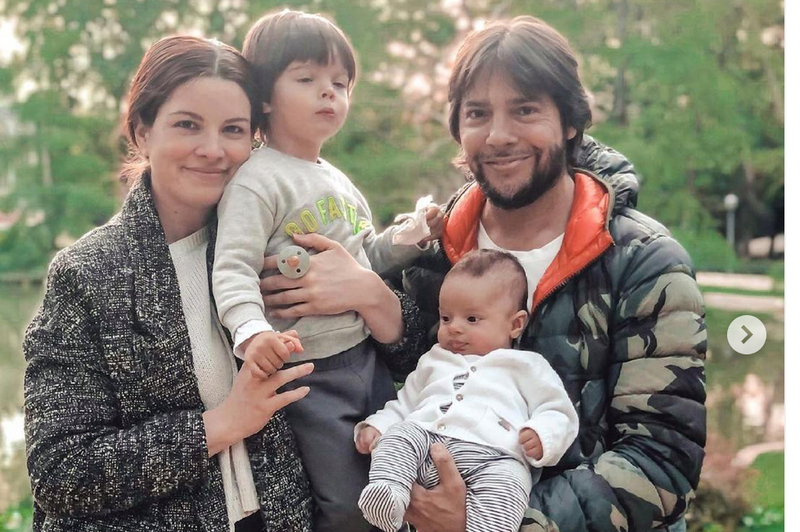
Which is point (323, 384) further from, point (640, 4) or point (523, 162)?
point (640, 4)

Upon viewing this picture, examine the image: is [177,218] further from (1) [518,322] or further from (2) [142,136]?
(1) [518,322]

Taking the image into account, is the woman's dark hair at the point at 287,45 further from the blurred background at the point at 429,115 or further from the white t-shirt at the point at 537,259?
the blurred background at the point at 429,115

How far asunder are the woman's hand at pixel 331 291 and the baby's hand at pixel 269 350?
8.2 inches

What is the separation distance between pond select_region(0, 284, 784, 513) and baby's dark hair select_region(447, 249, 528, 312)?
4249 millimetres

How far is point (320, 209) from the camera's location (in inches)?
79.6

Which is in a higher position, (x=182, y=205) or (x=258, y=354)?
(x=182, y=205)

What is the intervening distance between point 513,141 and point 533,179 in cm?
11

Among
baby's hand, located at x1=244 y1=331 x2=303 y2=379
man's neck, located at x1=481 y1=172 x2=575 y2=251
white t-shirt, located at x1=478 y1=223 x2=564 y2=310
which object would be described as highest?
man's neck, located at x1=481 y1=172 x2=575 y2=251

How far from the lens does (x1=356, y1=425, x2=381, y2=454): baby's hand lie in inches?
74.6

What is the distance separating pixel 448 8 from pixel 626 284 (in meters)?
5.61

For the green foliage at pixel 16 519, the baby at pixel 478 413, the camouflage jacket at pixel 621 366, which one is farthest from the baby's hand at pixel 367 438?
the green foliage at pixel 16 519

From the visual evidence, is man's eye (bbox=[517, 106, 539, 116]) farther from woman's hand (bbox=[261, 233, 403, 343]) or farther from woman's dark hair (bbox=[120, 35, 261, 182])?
woman's dark hair (bbox=[120, 35, 261, 182])

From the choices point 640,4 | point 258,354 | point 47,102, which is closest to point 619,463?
point 258,354

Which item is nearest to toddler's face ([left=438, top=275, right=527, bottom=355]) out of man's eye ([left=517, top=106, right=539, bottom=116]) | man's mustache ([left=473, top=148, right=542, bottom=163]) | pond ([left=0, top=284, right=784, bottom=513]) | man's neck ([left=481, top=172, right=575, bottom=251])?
man's neck ([left=481, top=172, right=575, bottom=251])
